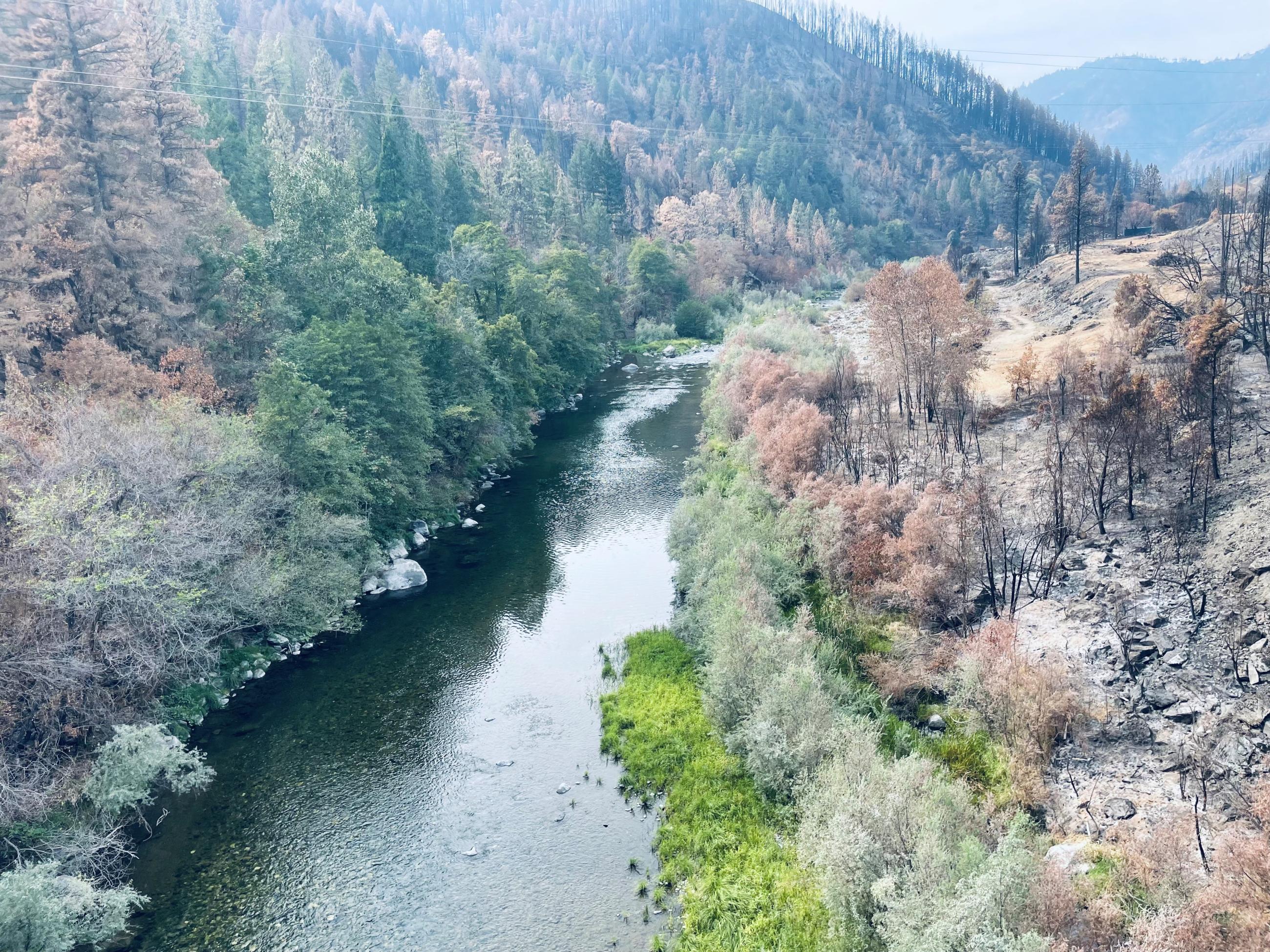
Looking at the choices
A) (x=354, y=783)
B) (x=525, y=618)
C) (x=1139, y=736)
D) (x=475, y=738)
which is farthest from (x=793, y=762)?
(x=525, y=618)

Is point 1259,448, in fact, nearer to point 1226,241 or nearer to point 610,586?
point 610,586

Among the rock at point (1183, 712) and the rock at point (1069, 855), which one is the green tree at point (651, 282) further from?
the rock at point (1069, 855)

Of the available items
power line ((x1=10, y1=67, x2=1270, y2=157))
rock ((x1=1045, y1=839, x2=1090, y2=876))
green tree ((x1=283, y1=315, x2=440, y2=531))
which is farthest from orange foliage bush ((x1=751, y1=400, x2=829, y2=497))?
power line ((x1=10, y1=67, x2=1270, y2=157))

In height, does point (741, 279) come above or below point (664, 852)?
above

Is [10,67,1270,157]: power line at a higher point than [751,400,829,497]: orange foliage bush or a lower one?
higher

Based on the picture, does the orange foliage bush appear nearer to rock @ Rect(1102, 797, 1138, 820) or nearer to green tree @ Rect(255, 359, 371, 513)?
rock @ Rect(1102, 797, 1138, 820)

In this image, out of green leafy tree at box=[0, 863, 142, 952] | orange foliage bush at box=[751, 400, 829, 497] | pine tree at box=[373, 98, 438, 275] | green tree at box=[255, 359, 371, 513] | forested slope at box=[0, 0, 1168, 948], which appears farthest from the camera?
pine tree at box=[373, 98, 438, 275]
